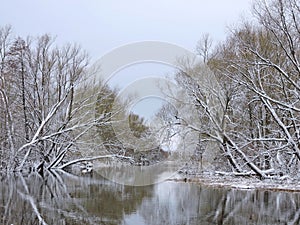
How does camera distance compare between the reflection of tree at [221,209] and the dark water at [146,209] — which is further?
the reflection of tree at [221,209]

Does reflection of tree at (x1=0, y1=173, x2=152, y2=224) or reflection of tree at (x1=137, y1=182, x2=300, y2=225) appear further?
reflection of tree at (x1=137, y1=182, x2=300, y2=225)

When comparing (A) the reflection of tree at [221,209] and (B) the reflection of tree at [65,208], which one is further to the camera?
(A) the reflection of tree at [221,209]

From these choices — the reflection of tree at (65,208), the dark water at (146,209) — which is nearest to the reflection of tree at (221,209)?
the dark water at (146,209)

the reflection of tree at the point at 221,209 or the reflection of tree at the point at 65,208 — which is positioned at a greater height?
the reflection of tree at the point at 221,209

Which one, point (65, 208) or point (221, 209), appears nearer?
point (65, 208)

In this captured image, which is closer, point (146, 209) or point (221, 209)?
point (146, 209)

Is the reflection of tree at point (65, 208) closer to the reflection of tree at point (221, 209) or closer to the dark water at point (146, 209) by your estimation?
the dark water at point (146, 209)

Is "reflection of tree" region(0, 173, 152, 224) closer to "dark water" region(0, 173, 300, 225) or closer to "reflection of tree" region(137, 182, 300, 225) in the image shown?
"dark water" region(0, 173, 300, 225)

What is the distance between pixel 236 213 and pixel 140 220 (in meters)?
2.34

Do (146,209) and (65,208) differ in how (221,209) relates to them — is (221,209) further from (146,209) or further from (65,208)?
(65,208)

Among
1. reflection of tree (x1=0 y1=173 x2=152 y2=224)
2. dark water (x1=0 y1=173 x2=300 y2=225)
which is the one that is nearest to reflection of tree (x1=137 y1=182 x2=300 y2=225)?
dark water (x1=0 y1=173 x2=300 y2=225)

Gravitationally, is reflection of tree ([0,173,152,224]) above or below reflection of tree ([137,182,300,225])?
below

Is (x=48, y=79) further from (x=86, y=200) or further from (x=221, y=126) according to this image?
(x=86, y=200)

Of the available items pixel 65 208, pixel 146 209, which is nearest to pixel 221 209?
pixel 146 209
